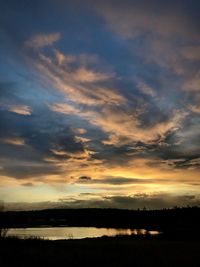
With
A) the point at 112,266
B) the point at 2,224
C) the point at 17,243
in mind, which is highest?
the point at 2,224

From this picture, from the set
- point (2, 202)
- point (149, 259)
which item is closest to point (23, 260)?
point (149, 259)

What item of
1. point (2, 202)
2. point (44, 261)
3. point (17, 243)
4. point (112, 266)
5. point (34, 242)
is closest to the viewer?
point (112, 266)

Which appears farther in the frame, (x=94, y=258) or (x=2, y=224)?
(x=2, y=224)

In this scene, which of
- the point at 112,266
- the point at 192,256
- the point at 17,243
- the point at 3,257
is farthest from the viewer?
the point at 17,243

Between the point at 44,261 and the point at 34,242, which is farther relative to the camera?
the point at 34,242

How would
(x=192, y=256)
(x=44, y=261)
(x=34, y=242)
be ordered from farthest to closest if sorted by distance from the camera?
(x=34, y=242) < (x=192, y=256) < (x=44, y=261)

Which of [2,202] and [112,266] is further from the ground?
[2,202]

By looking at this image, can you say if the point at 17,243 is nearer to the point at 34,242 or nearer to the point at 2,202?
the point at 34,242

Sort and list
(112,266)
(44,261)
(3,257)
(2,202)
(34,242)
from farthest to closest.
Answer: (2,202) < (34,242) < (3,257) < (44,261) < (112,266)

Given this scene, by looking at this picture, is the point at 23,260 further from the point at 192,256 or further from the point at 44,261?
the point at 192,256

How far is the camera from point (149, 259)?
26.4 meters

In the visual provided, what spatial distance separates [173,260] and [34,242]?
18.1 metres

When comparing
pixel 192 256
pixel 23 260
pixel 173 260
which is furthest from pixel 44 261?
pixel 192 256

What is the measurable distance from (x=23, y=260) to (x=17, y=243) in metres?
12.9
